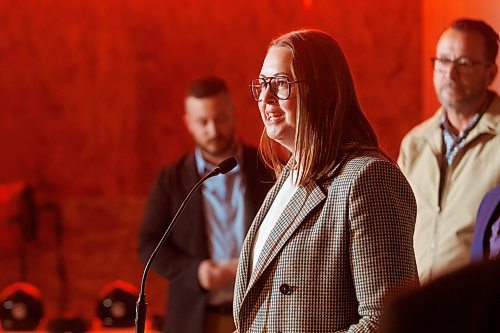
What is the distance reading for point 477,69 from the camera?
2.77 meters

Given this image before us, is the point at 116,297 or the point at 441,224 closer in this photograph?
the point at 441,224

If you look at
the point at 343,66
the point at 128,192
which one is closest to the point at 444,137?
the point at 343,66

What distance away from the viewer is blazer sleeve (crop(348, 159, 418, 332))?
5.30ft

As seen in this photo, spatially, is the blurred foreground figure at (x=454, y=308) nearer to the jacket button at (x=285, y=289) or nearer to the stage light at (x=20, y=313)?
the jacket button at (x=285, y=289)

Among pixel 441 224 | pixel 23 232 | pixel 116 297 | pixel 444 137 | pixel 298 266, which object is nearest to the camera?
pixel 298 266

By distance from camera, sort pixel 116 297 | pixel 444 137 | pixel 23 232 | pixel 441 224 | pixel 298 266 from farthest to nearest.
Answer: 1. pixel 23 232
2. pixel 116 297
3. pixel 444 137
4. pixel 441 224
5. pixel 298 266

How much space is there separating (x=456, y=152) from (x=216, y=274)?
35.6 inches

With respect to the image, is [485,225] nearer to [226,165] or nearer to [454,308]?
[226,165]

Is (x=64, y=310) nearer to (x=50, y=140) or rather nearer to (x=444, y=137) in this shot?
(x=50, y=140)

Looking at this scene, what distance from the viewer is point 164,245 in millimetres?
3375

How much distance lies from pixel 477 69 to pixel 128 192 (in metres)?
3.20

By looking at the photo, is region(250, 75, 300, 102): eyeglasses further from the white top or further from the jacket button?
the jacket button

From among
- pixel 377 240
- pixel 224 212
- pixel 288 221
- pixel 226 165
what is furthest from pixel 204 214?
pixel 377 240

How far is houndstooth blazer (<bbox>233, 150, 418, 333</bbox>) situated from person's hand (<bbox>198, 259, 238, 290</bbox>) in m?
1.42
